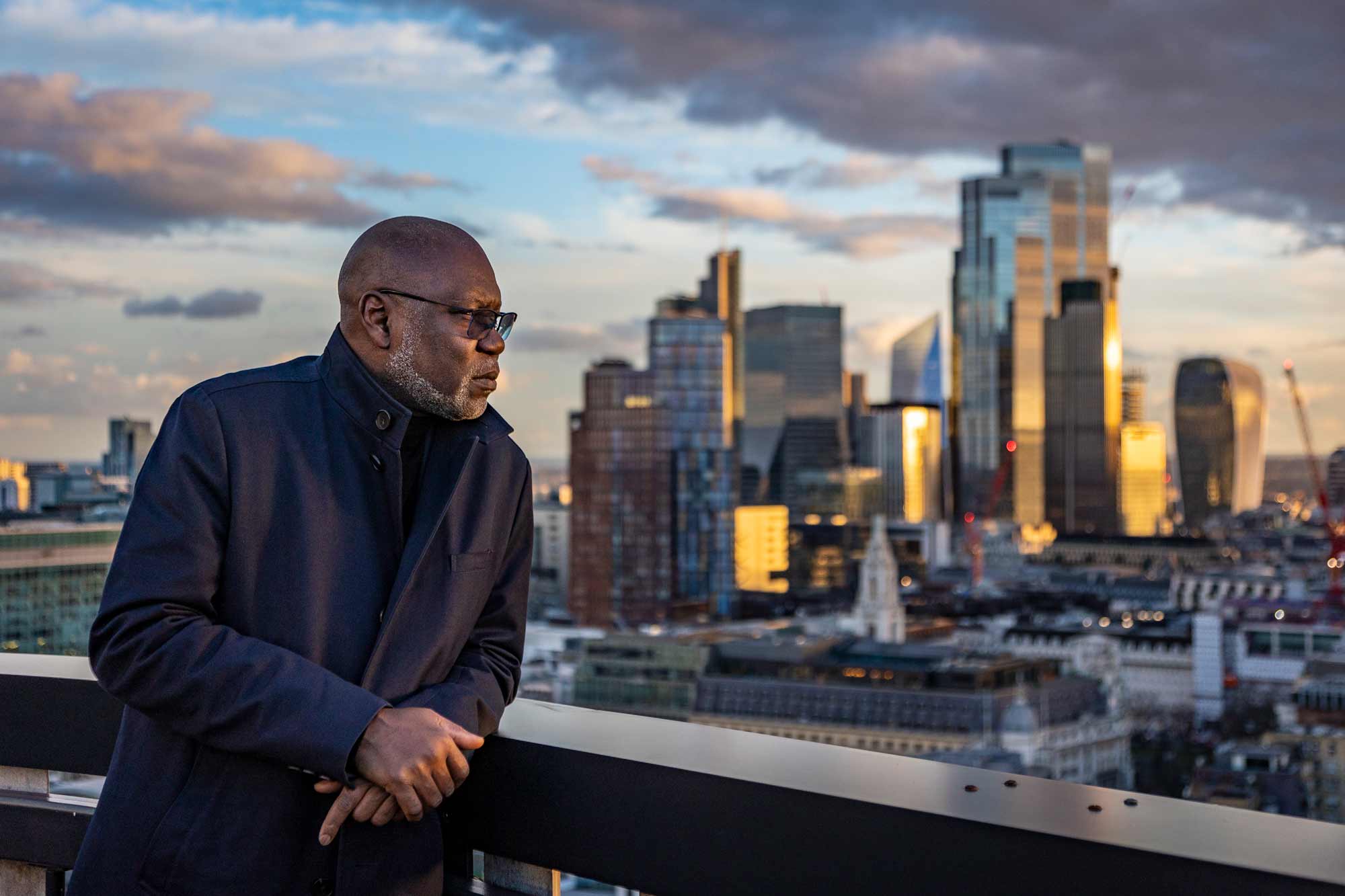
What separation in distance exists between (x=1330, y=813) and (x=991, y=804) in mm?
26685

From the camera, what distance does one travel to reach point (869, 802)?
1.35m

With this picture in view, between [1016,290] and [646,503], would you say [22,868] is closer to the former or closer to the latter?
[646,503]

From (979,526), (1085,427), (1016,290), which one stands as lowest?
(979,526)

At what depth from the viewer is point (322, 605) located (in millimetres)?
1512

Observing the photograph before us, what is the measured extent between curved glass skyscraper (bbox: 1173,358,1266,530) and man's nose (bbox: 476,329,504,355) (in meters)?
98.7

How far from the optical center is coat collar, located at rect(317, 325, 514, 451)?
1562 millimetres

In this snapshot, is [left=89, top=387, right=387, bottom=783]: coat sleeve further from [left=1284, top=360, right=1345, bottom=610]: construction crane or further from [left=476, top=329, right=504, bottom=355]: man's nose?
[left=1284, top=360, right=1345, bottom=610]: construction crane

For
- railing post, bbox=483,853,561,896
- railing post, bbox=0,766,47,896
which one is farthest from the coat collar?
railing post, bbox=0,766,47,896

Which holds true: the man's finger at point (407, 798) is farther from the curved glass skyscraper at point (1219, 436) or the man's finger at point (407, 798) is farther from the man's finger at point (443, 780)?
the curved glass skyscraper at point (1219, 436)

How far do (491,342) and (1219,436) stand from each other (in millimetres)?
101851

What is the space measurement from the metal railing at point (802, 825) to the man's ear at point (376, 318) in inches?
15.4

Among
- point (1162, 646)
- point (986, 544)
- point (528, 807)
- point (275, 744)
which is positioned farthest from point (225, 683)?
point (986, 544)

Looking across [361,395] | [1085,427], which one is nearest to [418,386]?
[361,395]

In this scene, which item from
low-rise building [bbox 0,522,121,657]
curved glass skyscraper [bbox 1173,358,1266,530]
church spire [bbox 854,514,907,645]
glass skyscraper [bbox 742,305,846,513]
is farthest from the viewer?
curved glass skyscraper [bbox 1173,358,1266,530]
